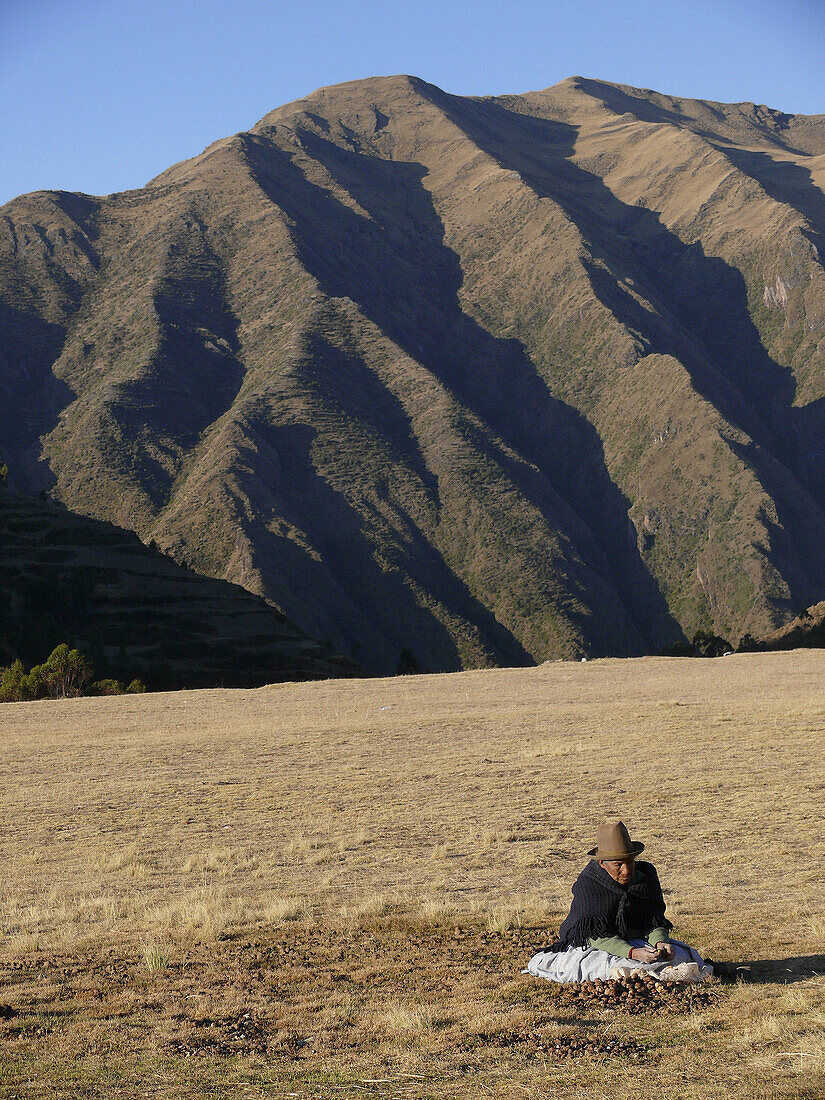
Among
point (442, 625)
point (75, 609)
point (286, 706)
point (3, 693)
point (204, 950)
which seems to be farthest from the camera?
point (442, 625)

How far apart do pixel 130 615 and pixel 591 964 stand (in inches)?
4043

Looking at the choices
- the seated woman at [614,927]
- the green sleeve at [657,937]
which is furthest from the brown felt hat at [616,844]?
the green sleeve at [657,937]

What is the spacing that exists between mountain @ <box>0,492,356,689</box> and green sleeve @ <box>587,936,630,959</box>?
8312 centimetres

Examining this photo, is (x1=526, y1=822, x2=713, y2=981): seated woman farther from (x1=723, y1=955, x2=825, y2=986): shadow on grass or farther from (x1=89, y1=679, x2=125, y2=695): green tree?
(x1=89, y1=679, x2=125, y2=695): green tree

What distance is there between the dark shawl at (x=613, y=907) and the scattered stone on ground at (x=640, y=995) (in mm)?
519

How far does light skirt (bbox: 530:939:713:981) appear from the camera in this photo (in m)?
10.2

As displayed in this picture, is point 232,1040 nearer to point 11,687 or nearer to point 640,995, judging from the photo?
point 640,995

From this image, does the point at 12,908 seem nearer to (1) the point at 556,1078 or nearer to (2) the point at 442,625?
(1) the point at 556,1078

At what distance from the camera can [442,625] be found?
185250 millimetres

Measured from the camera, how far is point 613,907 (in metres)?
10.7

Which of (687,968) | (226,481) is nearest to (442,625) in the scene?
(226,481)

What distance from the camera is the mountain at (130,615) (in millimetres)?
99812

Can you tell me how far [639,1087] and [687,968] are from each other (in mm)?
2231

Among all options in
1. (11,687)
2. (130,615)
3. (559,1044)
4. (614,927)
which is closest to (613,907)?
(614,927)
